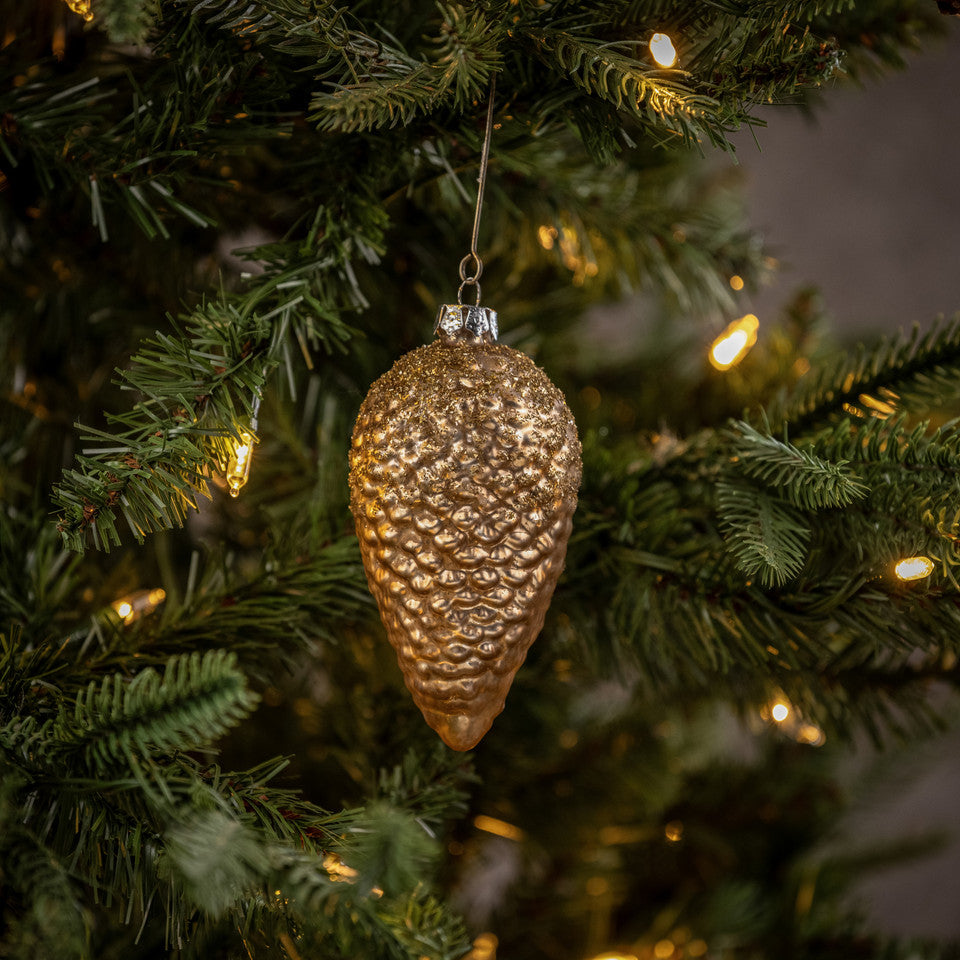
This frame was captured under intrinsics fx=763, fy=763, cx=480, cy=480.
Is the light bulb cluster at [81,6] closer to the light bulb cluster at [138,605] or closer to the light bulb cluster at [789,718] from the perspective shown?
the light bulb cluster at [138,605]

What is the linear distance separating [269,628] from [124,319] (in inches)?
9.2

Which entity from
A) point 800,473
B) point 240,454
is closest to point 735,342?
point 800,473

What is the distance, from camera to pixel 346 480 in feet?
1.37

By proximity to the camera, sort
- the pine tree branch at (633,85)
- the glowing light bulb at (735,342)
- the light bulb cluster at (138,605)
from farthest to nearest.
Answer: the glowing light bulb at (735,342), the light bulb cluster at (138,605), the pine tree branch at (633,85)

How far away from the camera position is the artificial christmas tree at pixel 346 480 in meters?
0.26

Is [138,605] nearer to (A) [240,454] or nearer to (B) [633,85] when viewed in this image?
(A) [240,454]

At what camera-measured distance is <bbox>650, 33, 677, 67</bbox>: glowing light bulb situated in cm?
28

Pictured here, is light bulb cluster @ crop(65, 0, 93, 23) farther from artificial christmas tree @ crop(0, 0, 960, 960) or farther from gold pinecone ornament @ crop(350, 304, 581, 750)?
gold pinecone ornament @ crop(350, 304, 581, 750)

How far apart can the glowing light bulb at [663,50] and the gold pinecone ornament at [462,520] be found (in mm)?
125

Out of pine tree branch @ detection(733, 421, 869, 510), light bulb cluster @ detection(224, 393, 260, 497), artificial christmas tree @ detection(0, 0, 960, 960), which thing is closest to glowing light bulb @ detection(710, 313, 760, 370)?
artificial christmas tree @ detection(0, 0, 960, 960)

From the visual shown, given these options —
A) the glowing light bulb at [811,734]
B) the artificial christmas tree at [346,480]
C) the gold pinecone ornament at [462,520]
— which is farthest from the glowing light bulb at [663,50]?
the glowing light bulb at [811,734]

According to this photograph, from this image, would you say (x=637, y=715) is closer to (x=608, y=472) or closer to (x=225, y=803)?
(x=608, y=472)

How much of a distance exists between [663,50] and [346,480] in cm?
25

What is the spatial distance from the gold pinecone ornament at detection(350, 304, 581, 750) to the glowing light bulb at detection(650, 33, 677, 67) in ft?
0.41
